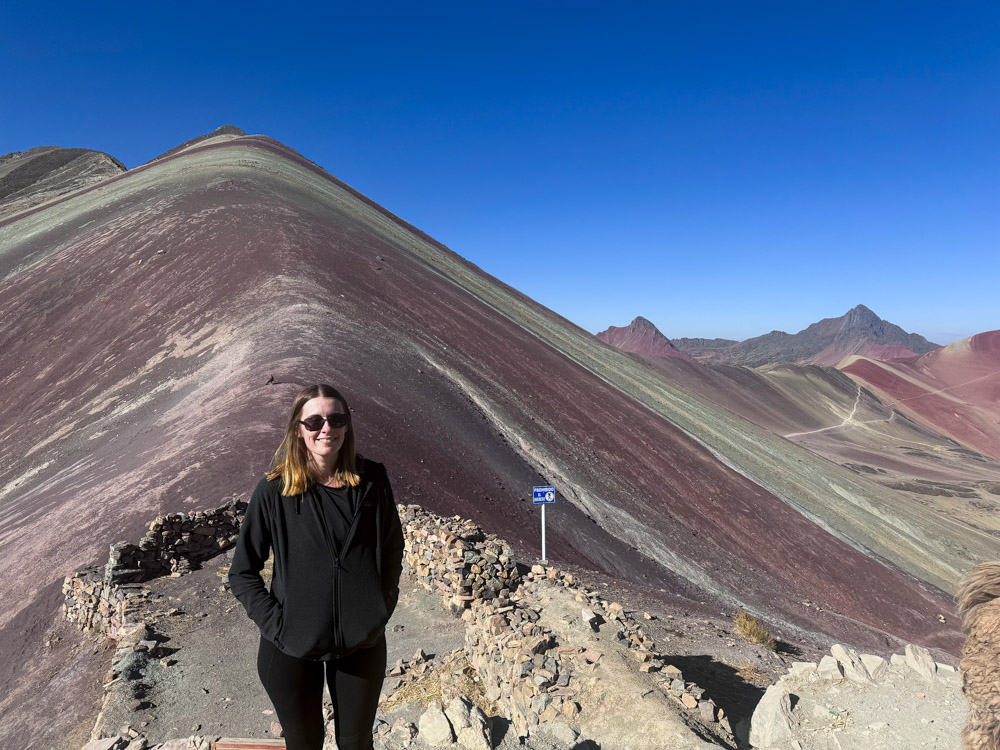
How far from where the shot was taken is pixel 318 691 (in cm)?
285

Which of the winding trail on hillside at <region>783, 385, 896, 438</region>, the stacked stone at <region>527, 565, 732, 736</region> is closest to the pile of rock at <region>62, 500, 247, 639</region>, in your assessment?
the stacked stone at <region>527, 565, 732, 736</region>

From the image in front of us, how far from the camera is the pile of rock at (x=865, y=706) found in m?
4.46

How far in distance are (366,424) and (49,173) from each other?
288ft

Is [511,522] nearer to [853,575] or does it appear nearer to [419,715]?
[419,715]

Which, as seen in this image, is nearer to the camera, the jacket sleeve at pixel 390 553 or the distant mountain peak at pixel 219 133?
Result: the jacket sleeve at pixel 390 553

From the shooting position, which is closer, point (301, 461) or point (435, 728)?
point (301, 461)

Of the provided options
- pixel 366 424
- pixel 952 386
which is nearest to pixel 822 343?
pixel 952 386

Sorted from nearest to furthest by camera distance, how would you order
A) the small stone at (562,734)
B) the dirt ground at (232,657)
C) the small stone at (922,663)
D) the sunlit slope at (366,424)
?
the small stone at (562,734) → the small stone at (922,663) → the dirt ground at (232,657) → the sunlit slope at (366,424)

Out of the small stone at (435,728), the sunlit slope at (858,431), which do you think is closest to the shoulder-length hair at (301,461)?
the small stone at (435,728)

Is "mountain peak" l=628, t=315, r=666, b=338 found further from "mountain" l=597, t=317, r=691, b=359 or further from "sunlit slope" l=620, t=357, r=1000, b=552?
"sunlit slope" l=620, t=357, r=1000, b=552

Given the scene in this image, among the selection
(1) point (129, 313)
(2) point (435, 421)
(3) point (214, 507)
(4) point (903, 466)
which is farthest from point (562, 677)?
(4) point (903, 466)

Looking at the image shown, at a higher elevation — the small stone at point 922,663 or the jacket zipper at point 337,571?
the jacket zipper at point 337,571

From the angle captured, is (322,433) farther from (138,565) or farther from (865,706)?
(138,565)

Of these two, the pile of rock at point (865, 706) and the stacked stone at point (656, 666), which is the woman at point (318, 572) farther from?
the pile of rock at point (865, 706)
